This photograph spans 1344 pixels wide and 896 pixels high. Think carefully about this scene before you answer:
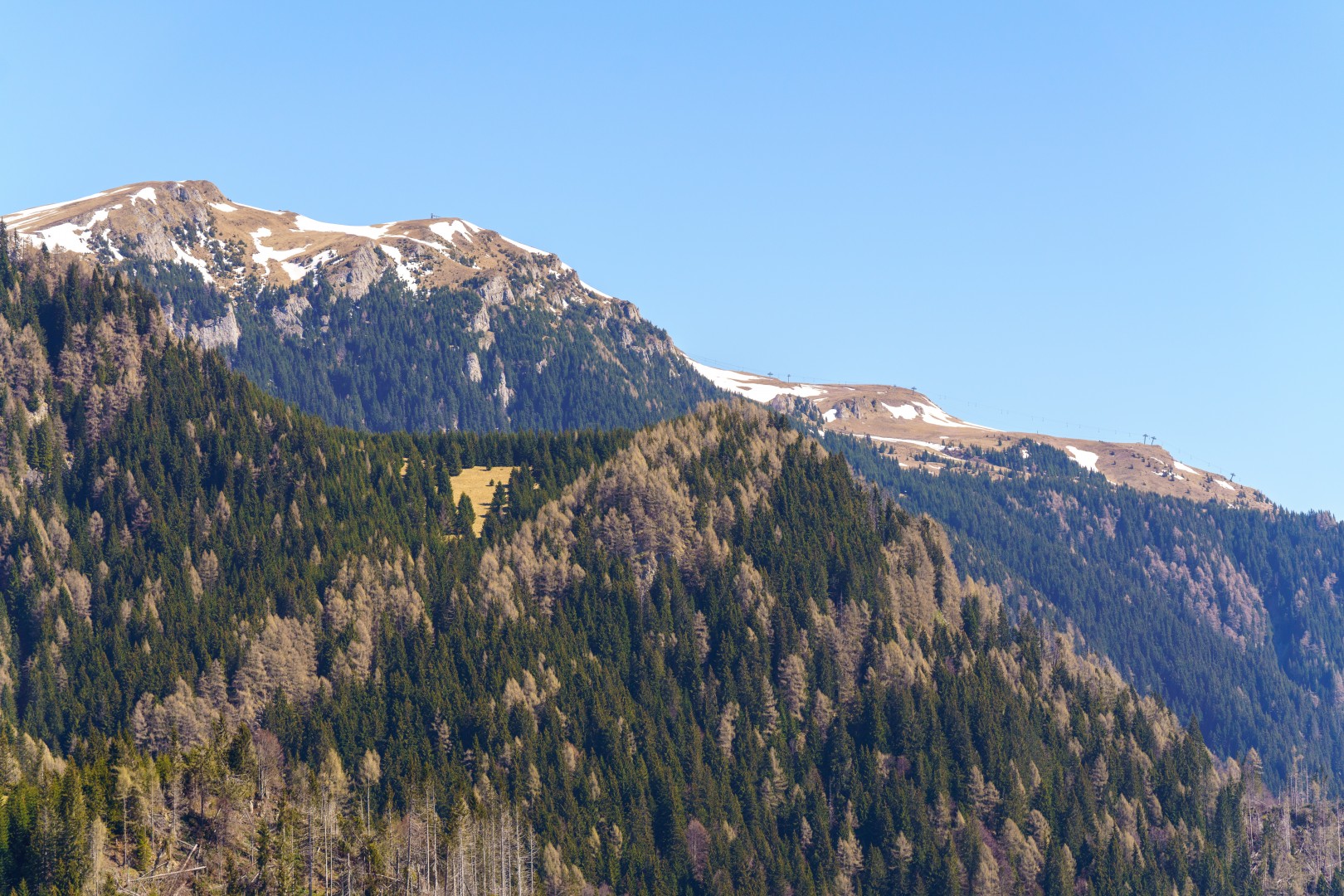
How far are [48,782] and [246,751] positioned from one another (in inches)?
852

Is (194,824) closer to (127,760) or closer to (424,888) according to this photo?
(127,760)

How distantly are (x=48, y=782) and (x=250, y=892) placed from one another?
21.6 metres

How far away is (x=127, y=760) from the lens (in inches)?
6280

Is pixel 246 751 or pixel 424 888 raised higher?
pixel 246 751

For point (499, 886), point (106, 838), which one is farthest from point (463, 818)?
point (106, 838)

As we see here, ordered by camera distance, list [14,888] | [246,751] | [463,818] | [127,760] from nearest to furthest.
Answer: [14,888] < [127,760] < [246,751] < [463,818]

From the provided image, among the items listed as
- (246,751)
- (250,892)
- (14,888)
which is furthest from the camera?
(246,751)

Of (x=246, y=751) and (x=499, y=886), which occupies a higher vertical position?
(x=246, y=751)

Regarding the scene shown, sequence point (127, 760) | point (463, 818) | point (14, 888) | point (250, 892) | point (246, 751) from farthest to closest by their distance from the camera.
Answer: point (463, 818) < point (246, 751) < point (127, 760) < point (250, 892) < point (14, 888)

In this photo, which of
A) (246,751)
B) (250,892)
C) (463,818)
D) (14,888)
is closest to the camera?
(14,888)

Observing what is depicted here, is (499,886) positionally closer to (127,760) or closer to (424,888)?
(424,888)

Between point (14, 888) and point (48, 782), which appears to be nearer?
point (14, 888)

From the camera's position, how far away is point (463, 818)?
617 feet

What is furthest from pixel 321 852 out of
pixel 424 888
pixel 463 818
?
pixel 463 818
